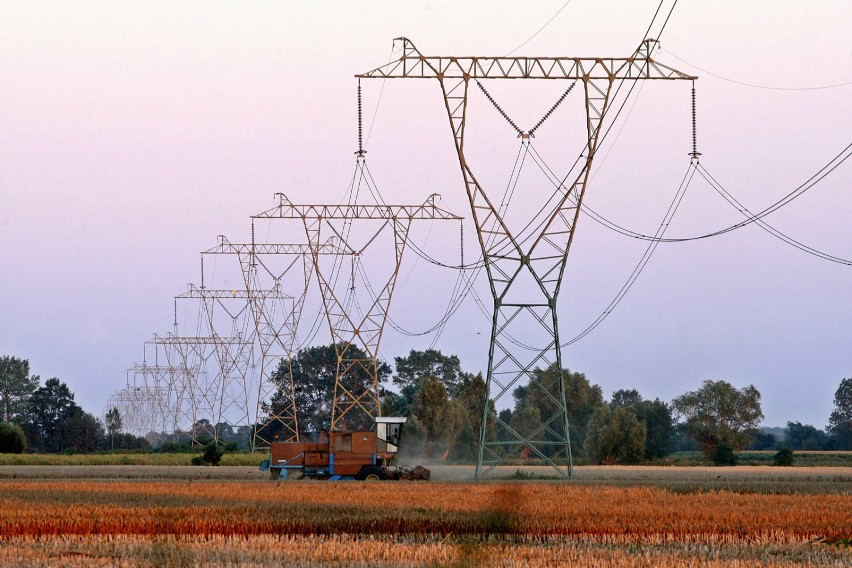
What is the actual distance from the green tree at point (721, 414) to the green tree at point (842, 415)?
77456 millimetres

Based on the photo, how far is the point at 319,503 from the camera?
35.7 meters

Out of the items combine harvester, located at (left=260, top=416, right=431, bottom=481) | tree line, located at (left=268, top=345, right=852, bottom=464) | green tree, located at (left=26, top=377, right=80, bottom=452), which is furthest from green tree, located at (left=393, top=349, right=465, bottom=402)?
combine harvester, located at (left=260, top=416, right=431, bottom=481)

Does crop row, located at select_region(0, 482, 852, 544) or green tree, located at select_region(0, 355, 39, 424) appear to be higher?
green tree, located at select_region(0, 355, 39, 424)

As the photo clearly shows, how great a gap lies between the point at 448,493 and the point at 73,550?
18.8 meters

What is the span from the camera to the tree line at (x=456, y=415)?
111188 mm

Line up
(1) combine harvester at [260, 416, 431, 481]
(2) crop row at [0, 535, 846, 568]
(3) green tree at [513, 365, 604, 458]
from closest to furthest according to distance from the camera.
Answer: (2) crop row at [0, 535, 846, 568], (1) combine harvester at [260, 416, 431, 481], (3) green tree at [513, 365, 604, 458]

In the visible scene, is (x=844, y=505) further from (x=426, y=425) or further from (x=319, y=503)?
(x=426, y=425)

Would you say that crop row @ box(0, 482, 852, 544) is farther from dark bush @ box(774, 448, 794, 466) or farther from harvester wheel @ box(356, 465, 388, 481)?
dark bush @ box(774, 448, 794, 466)

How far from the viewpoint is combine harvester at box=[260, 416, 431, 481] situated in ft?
183

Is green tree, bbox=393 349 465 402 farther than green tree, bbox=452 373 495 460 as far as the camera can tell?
Yes

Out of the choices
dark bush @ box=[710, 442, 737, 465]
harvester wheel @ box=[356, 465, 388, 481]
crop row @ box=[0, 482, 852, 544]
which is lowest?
crop row @ box=[0, 482, 852, 544]

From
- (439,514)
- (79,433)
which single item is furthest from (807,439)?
(439,514)

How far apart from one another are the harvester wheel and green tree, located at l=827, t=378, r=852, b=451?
150 metres

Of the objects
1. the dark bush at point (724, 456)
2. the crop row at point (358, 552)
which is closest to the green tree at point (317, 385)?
the dark bush at point (724, 456)
